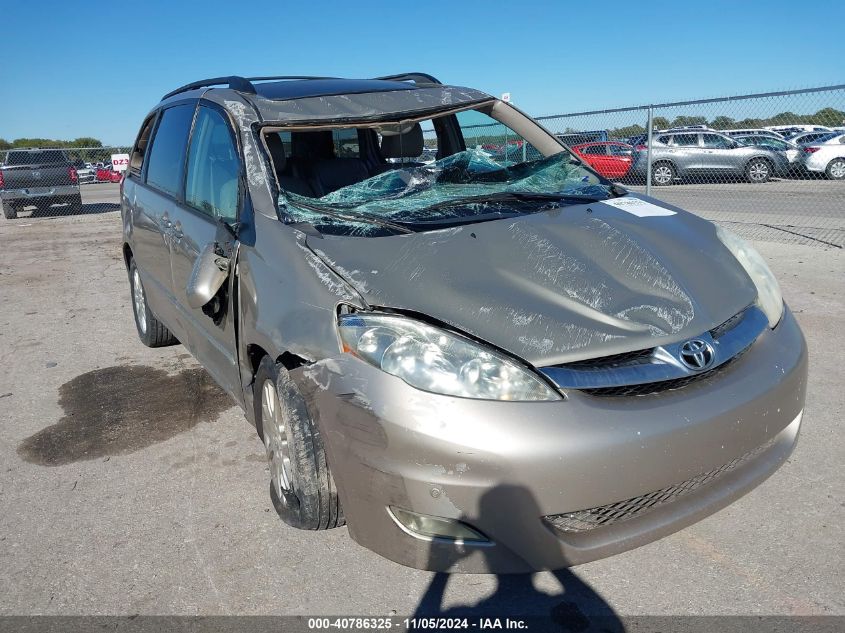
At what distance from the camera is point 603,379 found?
2.07 metres

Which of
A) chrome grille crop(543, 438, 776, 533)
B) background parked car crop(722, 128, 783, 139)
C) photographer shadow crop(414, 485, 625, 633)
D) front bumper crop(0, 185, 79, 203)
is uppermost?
background parked car crop(722, 128, 783, 139)

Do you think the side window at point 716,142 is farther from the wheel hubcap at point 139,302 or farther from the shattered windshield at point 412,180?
the wheel hubcap at point 139,302

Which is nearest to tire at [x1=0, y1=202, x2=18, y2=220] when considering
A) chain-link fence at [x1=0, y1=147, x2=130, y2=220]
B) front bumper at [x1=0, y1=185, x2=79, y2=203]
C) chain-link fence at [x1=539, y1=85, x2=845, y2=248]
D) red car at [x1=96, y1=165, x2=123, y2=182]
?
chain-link fence at [x1=0, y1=147, x2=130, y2=220]

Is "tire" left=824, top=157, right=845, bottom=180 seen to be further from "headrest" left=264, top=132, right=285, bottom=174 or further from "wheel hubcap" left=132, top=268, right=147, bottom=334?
"headrest" left=264, top=132, right=285, bottom=174

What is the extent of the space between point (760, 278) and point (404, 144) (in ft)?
7.12

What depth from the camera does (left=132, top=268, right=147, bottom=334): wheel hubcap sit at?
201 inches

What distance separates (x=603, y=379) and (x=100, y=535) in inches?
80.9

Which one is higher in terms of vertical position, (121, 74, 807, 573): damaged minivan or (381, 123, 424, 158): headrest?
(381, 123, 424, 158): headrest

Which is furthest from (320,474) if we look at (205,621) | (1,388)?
(1,388)

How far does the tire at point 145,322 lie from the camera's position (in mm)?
5016

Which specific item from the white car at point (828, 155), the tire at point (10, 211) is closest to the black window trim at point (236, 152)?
the white car at point (828, 155)

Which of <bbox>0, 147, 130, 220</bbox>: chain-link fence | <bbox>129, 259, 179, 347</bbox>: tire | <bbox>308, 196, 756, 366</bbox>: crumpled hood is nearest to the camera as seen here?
<bbox>308, 196, 756, 366</bbox>: crumpled hood

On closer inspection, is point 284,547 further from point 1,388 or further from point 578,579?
point 1,388

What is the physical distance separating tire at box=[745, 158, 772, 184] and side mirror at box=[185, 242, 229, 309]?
39.7 ft
